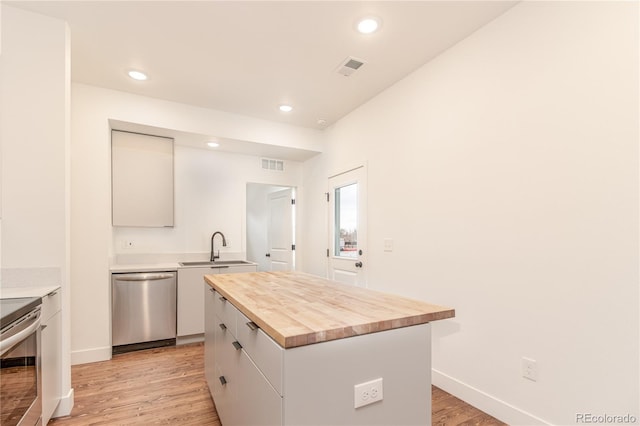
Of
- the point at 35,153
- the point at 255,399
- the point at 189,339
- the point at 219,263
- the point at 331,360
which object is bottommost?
the point at 189,339

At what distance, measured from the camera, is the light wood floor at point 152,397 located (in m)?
2.08

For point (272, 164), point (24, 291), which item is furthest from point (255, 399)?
point (272, 164)

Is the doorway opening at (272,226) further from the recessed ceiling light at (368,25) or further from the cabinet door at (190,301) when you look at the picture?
the recessed ceiling light at (368,25)

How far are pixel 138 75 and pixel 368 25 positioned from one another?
219 centimetres

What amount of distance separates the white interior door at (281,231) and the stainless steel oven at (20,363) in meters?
3.46

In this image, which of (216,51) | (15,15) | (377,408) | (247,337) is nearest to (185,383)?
(247,337)

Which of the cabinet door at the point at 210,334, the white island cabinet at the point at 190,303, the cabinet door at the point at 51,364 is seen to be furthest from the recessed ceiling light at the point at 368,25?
the white island cabinet at the point at 190,303

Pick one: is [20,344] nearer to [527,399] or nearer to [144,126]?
[144,126]

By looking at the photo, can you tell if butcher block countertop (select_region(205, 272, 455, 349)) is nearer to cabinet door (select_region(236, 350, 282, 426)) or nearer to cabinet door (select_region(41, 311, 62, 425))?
cabinet door (select_region(236, 350, 282, 426))

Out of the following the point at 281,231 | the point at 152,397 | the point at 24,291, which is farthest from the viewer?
the point at 281,231

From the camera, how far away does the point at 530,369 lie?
1.90m

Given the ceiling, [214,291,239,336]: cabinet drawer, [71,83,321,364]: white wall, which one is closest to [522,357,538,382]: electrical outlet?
[214,291,239,336]: cabinet drawer

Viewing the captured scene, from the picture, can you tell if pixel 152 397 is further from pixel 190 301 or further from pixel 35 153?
pixel 35 153

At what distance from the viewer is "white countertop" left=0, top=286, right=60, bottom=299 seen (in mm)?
1777
